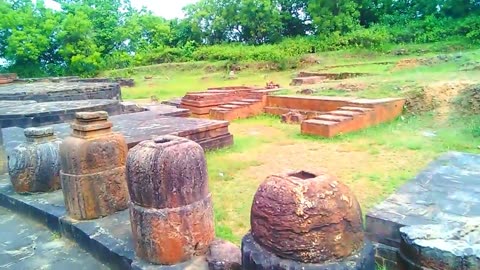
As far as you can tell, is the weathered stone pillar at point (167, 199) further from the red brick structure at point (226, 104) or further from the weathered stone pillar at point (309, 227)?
the red brick structure at point (226, 104)

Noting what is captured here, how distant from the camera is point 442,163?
3.81m

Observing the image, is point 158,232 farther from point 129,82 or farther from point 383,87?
point 129,82

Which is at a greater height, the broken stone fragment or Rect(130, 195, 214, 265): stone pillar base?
Rect(130, 195, 214, 265): stone pillar base

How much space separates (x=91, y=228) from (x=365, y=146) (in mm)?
4406

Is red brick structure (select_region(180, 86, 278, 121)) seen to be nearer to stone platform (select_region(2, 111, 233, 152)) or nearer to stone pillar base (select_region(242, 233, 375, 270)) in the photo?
stone platform (select_region(2, 111, 233, 152))

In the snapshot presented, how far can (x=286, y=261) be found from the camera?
1.71m

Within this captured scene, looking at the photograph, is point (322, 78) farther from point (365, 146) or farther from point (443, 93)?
point (365, 146)

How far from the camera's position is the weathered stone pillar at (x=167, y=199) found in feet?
7.02

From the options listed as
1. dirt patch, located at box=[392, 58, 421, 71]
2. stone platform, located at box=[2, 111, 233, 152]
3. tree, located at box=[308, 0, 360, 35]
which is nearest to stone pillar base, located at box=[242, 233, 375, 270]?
stone platform, located at box=[2, 111, 233, 152]

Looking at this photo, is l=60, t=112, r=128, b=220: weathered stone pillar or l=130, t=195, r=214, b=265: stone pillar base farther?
l=60, t=112, r=128, b=220: weathered stone pillar

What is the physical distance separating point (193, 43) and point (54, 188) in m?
22.4

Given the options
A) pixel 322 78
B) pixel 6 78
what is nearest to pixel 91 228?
pixel 322 78

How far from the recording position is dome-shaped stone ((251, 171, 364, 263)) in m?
1.68

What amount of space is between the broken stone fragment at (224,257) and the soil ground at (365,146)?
868 mm
